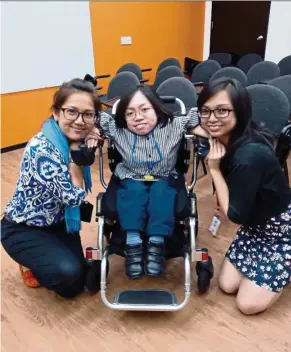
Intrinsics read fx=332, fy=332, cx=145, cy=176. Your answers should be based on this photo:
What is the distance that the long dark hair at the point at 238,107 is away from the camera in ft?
4.42

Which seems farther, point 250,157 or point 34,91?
point 34,91

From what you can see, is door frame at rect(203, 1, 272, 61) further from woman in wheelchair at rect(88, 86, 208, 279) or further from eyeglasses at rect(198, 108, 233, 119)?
eyeglasses at rect(198, 108, 233, 119)

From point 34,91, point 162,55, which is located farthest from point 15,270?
point 162,55

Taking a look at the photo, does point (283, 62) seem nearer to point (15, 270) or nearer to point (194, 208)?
point (194, 208)

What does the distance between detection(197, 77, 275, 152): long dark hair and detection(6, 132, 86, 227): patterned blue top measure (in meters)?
0.68

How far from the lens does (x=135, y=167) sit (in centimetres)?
171

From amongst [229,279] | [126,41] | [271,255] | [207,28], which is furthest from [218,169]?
[207,28]

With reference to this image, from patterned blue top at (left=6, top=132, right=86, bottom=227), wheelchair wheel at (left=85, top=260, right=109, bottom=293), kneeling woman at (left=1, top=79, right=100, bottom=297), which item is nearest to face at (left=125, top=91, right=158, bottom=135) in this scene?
kneeling woman at (left=1, top=79, right=100, bottom=297)

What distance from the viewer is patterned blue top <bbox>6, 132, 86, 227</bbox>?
1.43m

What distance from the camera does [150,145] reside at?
1.65 meters

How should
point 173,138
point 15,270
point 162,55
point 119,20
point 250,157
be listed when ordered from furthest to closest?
point 162,55 < point 119,20 < point 15,270 < point 173,138 < point 250,157

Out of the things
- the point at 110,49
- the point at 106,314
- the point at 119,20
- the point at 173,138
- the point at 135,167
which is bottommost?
the point at 106,314

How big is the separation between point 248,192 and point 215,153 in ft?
0.71

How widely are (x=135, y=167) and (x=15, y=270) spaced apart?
93 cm
